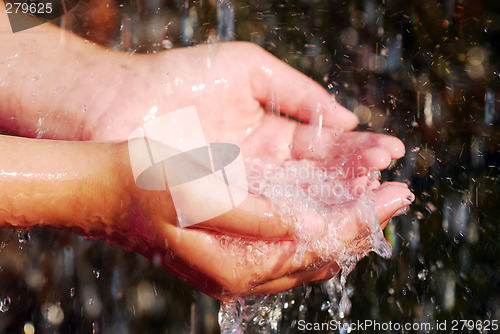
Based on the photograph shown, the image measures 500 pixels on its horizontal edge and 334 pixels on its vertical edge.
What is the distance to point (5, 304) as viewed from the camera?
192cm

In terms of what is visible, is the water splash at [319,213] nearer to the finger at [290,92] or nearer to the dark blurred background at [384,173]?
the finger at [290,92]

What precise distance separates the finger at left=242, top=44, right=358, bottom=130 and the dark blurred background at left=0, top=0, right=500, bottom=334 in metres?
0.53

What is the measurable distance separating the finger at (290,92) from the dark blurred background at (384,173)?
1.74 feet

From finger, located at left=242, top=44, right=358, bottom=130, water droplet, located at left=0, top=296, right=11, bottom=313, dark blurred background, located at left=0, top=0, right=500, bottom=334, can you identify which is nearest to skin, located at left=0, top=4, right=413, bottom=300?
finger, located at left=242, top=44, right=358, bottom=130

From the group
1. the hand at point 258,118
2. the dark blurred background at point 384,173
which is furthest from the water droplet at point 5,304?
the hand at point 258,118

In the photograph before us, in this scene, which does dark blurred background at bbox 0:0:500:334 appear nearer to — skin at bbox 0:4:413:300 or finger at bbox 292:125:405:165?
skin at bbox 0:4:413:300

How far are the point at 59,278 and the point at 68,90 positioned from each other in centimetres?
78

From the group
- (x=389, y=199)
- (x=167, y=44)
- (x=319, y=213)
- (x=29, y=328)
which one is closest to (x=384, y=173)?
(x=389, y=199)

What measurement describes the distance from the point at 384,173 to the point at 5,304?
155 centimetres

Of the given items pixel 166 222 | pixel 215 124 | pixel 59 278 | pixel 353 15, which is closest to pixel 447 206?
pixel 353 15

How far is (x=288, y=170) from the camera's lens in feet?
5.19

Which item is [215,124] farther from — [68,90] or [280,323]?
[280,323]

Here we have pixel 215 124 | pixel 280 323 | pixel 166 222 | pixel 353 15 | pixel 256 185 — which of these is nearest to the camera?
pixel 166 222

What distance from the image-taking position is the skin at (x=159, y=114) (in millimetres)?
1143
